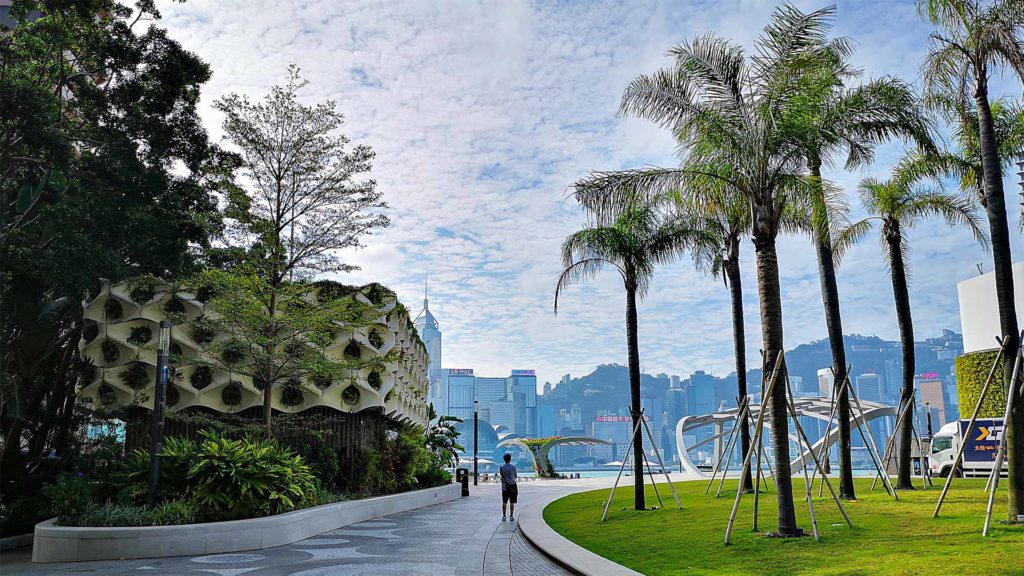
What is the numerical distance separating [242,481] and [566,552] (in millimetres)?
6086

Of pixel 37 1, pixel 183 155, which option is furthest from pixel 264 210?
pixel 37 1

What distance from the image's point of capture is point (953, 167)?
18.2m

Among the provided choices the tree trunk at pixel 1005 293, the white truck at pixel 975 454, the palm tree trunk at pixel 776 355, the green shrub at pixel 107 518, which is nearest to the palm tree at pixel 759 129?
the palm tree trunk at pixel 776 355

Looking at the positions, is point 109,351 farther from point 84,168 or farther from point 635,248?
point 635,248

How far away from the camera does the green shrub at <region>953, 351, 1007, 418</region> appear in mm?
31734

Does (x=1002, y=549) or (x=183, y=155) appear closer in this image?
(x=1002, y=549)

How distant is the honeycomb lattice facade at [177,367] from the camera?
778 inches

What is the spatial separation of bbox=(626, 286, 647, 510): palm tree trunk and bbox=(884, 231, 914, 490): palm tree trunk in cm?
703

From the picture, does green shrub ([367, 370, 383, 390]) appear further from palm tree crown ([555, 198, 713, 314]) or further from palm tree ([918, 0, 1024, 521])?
palm tree ([918, 0, 1024, 521])

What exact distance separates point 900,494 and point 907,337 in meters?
4.25

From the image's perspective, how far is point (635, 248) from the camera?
18578 mm

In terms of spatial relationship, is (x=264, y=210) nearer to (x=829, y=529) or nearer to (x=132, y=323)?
(x=132, y=323)

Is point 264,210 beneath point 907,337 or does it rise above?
above

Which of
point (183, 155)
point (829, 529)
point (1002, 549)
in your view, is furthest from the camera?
point (183, 155)
